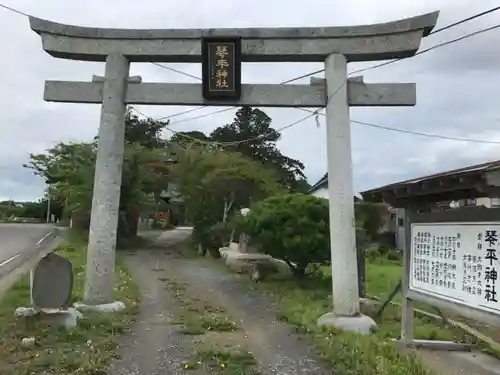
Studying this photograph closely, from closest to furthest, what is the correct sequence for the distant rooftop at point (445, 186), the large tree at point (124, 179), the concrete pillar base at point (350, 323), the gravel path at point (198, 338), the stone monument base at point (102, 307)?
1. the distant rooftop at point (445, 186)
2. the gravel path at point (198, 338)
3. the concrete pillar base at point (350, 323)
4. the stone monument base at point (102, 307)
5. the large tree at point (124, 179)

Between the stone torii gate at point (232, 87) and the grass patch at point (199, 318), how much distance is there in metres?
1.48

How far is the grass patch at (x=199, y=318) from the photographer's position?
8.92 meters

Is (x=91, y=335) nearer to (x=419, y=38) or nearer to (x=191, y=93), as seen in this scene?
(x=191, y=93)

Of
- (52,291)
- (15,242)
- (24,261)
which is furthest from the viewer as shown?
(15,242)

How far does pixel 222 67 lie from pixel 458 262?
5.11 meters

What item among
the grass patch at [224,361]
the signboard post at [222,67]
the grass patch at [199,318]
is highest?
the signboard post at [222,67]

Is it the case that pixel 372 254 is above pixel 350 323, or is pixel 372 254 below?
above

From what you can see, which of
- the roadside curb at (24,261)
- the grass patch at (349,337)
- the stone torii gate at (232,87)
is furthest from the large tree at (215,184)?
the stone torii gate at (232,87)

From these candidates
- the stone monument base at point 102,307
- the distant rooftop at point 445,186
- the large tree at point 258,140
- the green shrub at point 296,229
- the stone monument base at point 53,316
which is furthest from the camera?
the large tree at point 258,140

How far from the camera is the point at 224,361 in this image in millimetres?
6848

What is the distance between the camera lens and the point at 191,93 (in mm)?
10227

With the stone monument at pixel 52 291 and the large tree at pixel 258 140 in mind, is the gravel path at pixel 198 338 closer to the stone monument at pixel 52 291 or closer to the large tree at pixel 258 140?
the stone monument at pixel 52 291

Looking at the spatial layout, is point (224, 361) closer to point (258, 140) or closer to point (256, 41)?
point (256, 41)

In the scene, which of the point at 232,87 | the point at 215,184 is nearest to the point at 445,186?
the point at 232,87
